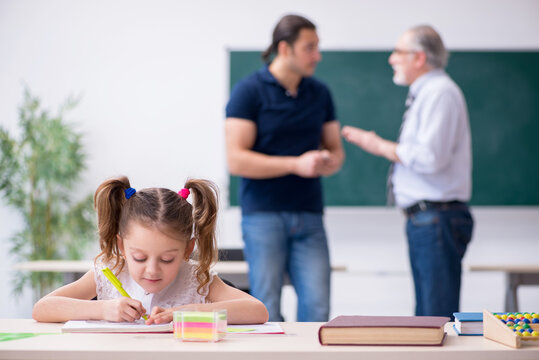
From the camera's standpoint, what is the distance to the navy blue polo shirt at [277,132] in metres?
2.58

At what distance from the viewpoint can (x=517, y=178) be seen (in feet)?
15.7

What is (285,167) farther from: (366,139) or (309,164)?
(366,139)

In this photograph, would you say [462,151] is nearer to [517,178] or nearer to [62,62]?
[517,178]

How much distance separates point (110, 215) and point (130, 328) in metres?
0.50

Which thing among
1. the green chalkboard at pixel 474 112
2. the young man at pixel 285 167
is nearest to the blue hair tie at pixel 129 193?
the young man at pixel 285 167

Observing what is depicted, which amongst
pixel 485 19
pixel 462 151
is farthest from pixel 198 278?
pixel 485 19

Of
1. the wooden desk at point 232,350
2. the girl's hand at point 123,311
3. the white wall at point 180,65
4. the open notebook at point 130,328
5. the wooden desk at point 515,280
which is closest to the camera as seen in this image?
the wooden desk at point 232,350

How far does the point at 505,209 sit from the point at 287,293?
1702 millimetres

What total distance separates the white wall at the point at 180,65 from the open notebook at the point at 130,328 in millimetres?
3542

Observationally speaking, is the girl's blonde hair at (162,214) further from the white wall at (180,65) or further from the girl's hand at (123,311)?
the white wall at (180,65)

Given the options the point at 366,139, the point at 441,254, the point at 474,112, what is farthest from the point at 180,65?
the point at 441,254

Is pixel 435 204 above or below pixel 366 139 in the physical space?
below

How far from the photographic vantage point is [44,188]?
486cm

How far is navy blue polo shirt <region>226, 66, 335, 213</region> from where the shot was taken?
258 centimetres
